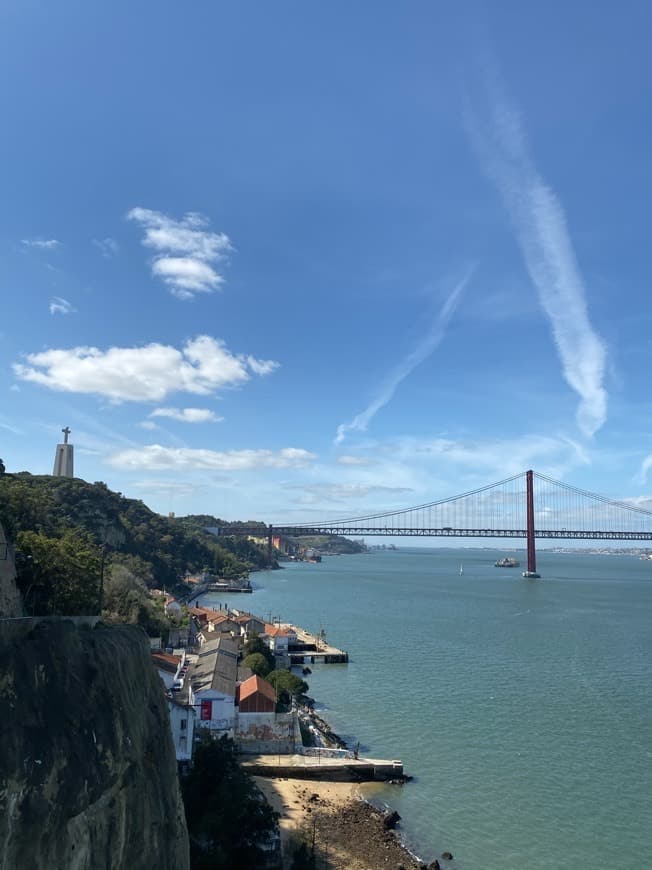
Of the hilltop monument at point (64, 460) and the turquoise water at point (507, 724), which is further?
the hilltop monument at point (64, 460)

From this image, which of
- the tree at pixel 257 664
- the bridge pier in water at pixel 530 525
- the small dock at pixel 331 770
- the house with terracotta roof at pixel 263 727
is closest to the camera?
the small dock at pixel 331 770

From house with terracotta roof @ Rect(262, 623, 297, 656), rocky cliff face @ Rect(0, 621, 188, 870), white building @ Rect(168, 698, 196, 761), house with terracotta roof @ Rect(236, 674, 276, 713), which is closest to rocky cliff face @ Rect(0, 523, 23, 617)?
white building @ Rect(168, 698, 196, 761)

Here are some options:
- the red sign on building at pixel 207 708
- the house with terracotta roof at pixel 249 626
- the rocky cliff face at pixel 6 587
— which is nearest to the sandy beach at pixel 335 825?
the red sign on building at pixel 207 708

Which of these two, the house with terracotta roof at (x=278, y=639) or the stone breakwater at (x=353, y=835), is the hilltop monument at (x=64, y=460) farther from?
the stone breakwater at (x=353, y=835)

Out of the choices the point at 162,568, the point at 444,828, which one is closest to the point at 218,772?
the point at 444,828

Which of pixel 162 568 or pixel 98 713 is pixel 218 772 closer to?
pixel 98 713

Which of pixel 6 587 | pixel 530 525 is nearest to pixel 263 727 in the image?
pixel 6 587

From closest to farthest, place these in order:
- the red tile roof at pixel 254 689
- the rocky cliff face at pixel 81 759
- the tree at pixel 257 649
→ the rocky cliff face at pixel 81 759 < the red tile roof at pixel 254 689 < the tree at pixel 257 649

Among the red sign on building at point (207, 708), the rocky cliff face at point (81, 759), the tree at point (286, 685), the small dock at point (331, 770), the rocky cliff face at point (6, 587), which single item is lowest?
the small dock at point (331, 770)
